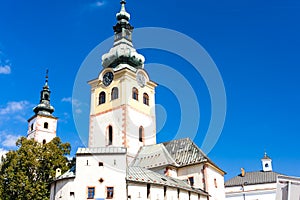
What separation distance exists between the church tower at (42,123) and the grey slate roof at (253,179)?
28.0m


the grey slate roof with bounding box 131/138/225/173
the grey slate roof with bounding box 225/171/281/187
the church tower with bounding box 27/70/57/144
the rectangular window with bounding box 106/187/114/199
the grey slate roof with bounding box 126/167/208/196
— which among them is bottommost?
the rectangular window with bounding box 106/187/114/199

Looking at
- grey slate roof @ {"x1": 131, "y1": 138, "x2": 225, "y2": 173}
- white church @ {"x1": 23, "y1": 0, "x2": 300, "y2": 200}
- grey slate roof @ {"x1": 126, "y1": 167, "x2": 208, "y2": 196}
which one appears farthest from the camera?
grey slate roof @ {"x1": 131, "y1": 138, "x2": 225, "y2": 173}

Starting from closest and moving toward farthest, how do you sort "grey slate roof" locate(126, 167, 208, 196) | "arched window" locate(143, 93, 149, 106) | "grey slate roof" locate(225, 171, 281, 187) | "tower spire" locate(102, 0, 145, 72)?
"grey slate roof" locate(126, 167, 208, 196)
"arched window" locate(143, 93, 149, 106)
"tower spire" locate(102, 0, 145, 72)
"grey slate roof" locate(225, 171, 281, 187)

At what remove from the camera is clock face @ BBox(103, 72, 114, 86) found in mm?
52312

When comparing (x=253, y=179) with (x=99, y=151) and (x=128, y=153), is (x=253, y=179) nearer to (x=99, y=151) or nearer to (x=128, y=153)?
(x=128, y=153)

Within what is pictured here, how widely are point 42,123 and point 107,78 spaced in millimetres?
16494

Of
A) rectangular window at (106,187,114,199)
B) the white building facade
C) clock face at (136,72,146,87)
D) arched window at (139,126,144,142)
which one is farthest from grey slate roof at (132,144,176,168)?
the white building facade

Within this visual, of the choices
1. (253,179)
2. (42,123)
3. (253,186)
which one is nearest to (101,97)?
(42,123)

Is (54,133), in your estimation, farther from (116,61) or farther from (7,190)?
(7,190)

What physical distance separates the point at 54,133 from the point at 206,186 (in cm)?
3169

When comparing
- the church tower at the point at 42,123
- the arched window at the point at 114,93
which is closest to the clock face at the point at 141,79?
the arched window at the point at 114,93

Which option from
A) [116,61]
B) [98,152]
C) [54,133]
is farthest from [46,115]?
[98,152]

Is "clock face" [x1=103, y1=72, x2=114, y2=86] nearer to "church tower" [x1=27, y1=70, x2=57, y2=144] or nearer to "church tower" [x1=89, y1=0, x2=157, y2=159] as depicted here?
"church tower" [x1=89, y1=0, x2=157, y2=159]

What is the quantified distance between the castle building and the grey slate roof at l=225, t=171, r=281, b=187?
16997 mm
